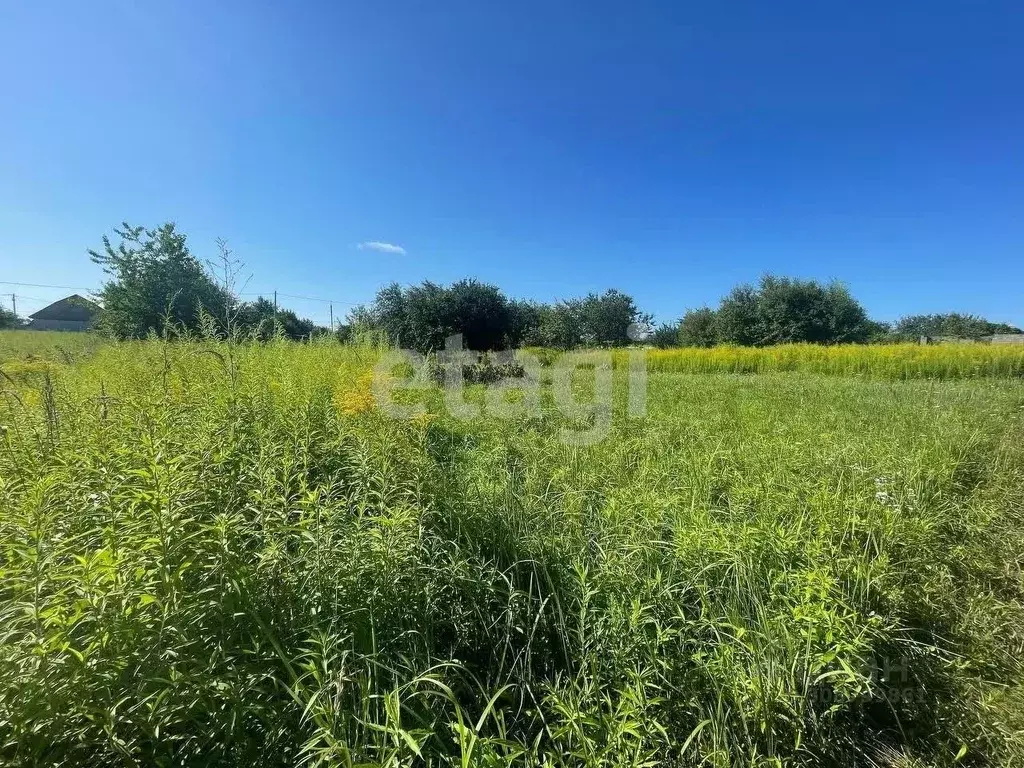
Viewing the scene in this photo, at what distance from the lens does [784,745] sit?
111cm

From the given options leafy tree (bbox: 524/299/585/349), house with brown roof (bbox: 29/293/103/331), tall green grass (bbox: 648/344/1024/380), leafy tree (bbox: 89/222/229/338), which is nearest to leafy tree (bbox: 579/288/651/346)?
leafy tree (bbox: 524/299/585/349)

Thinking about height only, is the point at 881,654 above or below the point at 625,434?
below

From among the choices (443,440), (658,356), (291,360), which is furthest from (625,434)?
(658,356)

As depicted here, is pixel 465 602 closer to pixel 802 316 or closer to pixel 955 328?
pixel 802 316

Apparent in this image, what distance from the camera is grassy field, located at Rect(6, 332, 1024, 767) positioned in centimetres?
85

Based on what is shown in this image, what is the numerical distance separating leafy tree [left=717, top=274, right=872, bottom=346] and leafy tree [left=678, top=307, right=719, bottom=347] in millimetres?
2240

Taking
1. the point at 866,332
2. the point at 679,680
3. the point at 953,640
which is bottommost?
the point at 953,640

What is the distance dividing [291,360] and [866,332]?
99.2ft

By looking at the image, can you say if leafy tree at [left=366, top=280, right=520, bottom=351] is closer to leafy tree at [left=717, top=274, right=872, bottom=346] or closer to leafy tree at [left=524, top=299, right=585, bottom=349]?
leafy tree at [left=524, top=299, right=585, bottom=349]

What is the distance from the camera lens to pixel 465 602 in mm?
1439

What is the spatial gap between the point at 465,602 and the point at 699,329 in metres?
29.6

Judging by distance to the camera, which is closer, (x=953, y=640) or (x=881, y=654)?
(x=881, y=654)

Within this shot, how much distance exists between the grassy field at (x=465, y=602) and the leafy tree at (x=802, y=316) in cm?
2348

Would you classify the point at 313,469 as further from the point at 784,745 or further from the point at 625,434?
the point at 625,434
